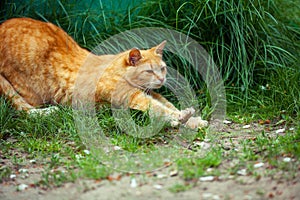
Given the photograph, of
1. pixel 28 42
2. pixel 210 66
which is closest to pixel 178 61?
pixel 210 66

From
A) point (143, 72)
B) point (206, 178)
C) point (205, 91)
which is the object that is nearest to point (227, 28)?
point (205, 91)

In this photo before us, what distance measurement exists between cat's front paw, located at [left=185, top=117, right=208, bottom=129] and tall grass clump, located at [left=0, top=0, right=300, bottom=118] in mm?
781

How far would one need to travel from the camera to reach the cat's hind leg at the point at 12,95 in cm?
561

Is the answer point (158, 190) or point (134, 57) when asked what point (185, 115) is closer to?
point (134, 57)

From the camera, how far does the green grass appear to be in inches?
164

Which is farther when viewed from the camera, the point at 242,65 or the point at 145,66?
the point at 242,65

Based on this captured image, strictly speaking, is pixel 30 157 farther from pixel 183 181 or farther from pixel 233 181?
pixel 233 181

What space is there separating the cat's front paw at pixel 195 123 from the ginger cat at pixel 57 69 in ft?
0.59

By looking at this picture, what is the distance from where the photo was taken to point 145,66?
17.5 feet

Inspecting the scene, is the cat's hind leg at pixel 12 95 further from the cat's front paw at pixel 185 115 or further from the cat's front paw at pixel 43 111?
the cat's front paw at pixel 185 115

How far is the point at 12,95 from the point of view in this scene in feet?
18.5

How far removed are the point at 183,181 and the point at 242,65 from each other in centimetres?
256

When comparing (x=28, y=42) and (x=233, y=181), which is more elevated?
(x=28, y=42)

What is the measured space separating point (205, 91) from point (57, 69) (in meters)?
1.67
